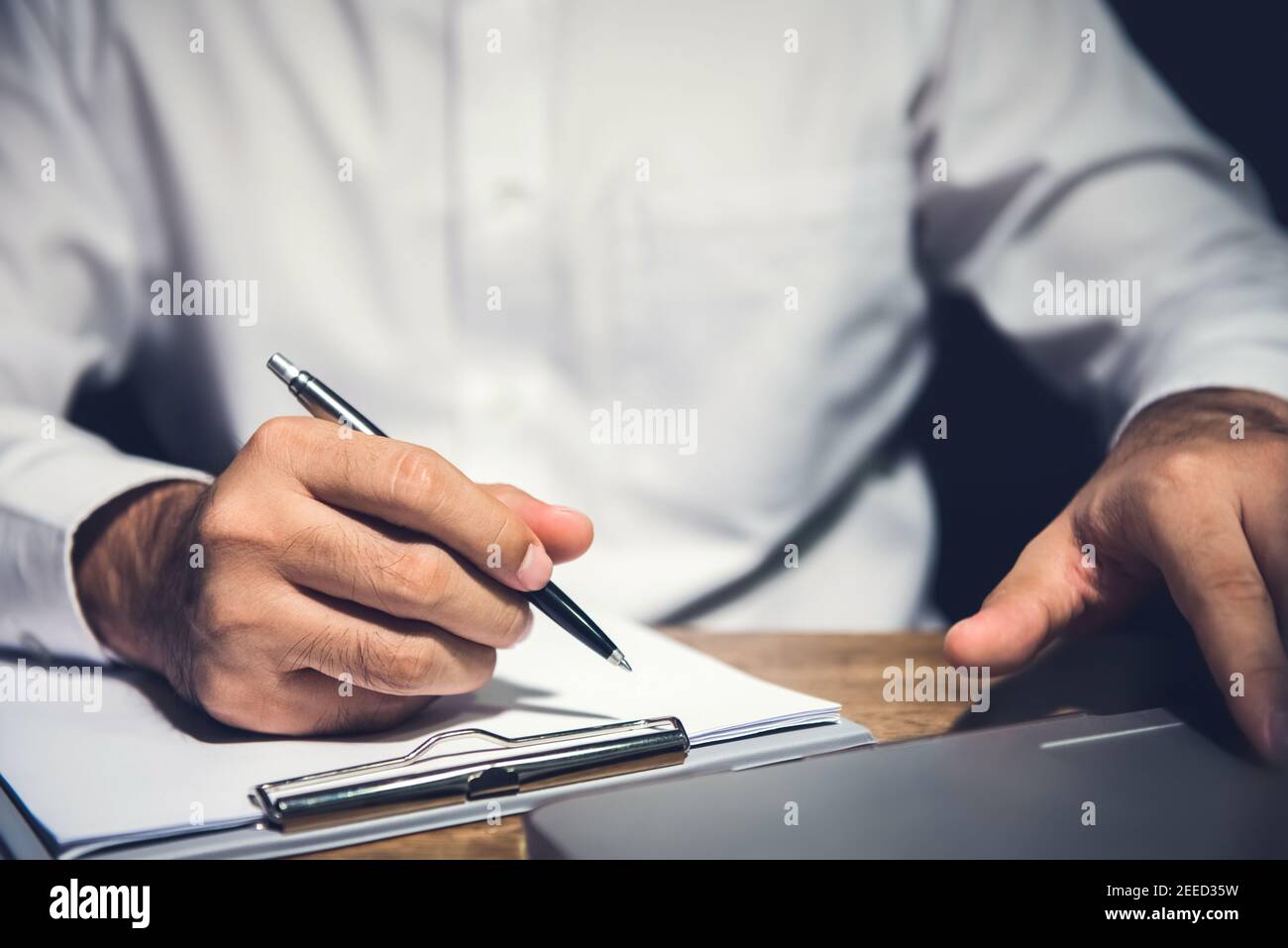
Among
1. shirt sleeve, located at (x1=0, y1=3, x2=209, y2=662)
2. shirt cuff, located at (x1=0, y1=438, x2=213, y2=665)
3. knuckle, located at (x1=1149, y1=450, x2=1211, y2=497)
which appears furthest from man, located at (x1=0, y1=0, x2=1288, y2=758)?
knuckle, located at (x1=1149, y1=450, x2=1211, y2=497)

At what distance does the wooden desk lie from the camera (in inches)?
12.9

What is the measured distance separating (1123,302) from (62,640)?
79 cm

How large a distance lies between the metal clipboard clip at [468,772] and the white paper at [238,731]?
1 cm

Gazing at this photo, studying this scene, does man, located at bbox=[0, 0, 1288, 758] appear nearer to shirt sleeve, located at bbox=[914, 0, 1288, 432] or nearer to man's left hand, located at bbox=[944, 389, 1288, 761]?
shirt sleeve, located at bbox=[914, 0, 1288, 432]

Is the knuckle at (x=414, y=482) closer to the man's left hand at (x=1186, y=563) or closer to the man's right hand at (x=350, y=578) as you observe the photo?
the man's right hand at (x=350, y=578)

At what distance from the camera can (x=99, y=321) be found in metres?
0.82

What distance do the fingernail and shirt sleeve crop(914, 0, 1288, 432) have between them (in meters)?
0.58

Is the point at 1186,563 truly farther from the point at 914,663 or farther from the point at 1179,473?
the point at 914,663

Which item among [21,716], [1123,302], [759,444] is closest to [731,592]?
[759,444]

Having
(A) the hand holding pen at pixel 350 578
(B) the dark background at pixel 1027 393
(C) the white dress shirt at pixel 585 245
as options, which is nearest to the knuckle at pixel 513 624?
(A) the hand holding pen at pixel 350 578

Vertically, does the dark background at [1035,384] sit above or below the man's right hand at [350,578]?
above

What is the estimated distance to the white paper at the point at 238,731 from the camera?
33 centimetres

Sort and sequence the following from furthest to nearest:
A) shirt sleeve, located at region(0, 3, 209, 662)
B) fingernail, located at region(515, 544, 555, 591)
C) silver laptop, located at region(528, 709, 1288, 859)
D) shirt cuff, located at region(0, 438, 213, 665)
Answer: shirt sleeve, located at region(0, 3, 209, 662) < shirt cuff, located at region(0, 438, 213, 665) < fingernail, located at region(515, 544, 555, 591) < silver laptop, located at region(528, 709, 1288, 859)

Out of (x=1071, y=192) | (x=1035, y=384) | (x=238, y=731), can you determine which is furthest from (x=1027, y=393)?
(x=238, y=731)
